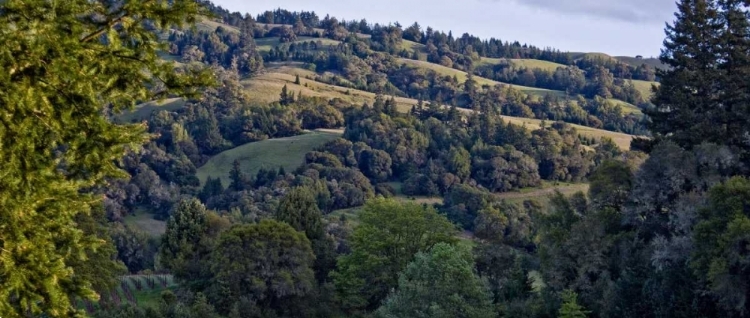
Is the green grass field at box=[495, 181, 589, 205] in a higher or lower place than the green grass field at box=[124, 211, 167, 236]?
higher

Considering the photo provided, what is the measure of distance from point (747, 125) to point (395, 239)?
24219 mm

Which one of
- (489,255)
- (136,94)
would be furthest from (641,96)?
(136,94)

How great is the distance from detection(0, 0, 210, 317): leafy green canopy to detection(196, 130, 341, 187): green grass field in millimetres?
107429

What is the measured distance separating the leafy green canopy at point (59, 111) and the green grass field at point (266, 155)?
4230 inches

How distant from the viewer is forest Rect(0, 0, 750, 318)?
8352 millimetres

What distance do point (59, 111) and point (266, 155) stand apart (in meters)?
118

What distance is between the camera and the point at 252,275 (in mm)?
46750

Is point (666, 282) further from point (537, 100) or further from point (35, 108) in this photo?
point (537, 100)

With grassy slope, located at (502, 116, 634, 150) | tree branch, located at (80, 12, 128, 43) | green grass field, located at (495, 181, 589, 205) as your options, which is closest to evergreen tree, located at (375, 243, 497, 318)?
tree branch, located at (80, 12, 128, 43)

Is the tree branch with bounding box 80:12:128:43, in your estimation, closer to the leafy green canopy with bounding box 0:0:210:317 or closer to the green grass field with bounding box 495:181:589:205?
the leafy green canopy with bounding box 0:0:210:317

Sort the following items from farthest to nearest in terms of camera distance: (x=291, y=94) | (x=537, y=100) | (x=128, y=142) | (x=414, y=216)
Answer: (x=537, y=100) → (x=291, y=94) → (x=414, y=216) → (x=128, y=142)

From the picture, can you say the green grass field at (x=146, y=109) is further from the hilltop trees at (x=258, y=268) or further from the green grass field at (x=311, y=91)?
the hilltop trees at (x=258, y=268)

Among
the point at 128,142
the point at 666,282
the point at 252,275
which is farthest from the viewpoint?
the point at 252,275

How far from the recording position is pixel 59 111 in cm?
840
